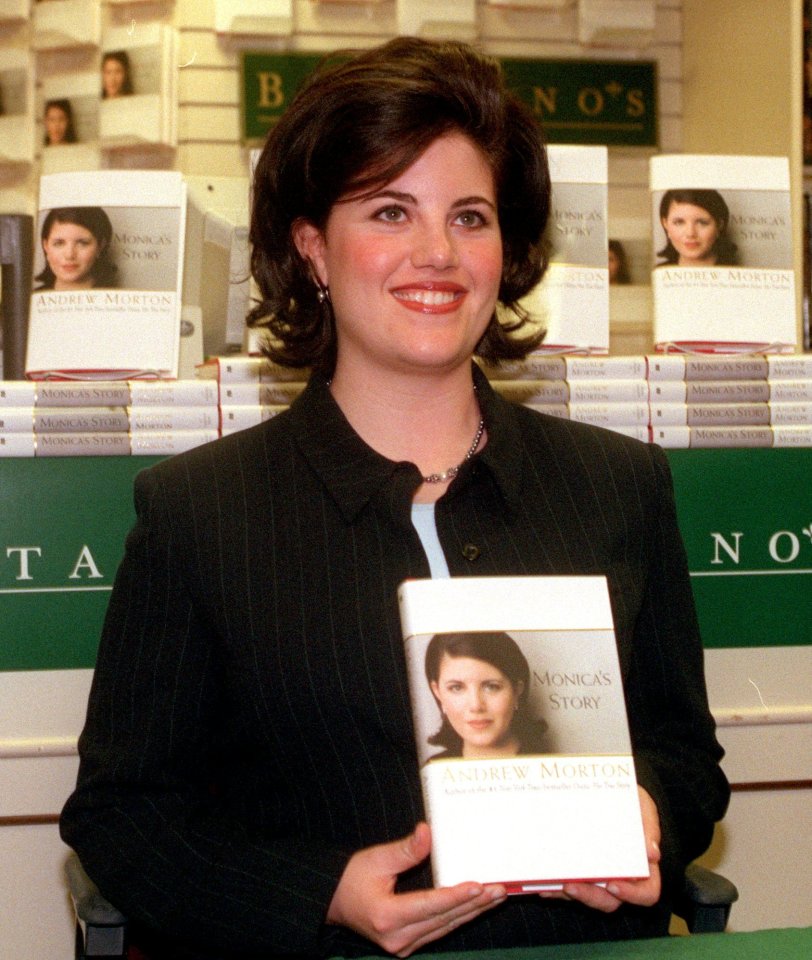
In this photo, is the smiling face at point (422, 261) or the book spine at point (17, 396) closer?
the smiling face at point (422, 261)

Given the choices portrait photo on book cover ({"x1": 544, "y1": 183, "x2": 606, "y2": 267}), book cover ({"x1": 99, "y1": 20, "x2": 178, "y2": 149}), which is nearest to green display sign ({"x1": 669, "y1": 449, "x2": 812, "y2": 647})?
portrait photo on book cover ({"x1": 544, "y1": 183, "x2": 606, "y2": 267})

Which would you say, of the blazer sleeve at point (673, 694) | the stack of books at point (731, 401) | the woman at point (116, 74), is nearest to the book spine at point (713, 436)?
the stack of books at point (731, 401)

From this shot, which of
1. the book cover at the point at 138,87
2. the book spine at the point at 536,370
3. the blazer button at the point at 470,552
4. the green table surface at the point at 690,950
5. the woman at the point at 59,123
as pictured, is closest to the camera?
the green table surface at the point at 690,950

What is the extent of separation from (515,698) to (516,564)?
15.5 inches

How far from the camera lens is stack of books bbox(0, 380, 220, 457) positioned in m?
2.06

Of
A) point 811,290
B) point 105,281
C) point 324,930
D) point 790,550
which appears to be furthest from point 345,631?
point 811,290

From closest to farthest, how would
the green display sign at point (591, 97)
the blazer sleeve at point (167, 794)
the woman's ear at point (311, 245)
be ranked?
1. the blazer sleeve at point (167, 794)
2. the woman's ear at point (311, 245)
3. the green display sign at point (591, 97)

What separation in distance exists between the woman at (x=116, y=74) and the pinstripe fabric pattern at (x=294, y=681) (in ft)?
9.94

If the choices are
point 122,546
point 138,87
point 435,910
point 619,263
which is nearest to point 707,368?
point 122,546

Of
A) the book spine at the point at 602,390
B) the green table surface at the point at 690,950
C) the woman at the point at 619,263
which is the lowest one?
the green table surface at the point at 690,950

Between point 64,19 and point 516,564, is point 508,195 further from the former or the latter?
point 64,19

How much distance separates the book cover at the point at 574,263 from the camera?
2.20 metres

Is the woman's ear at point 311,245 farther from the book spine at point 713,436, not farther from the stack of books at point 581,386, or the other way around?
the book spine at point 713,436

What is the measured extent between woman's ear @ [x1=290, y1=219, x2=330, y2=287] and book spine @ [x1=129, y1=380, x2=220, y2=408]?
374 millimetres
